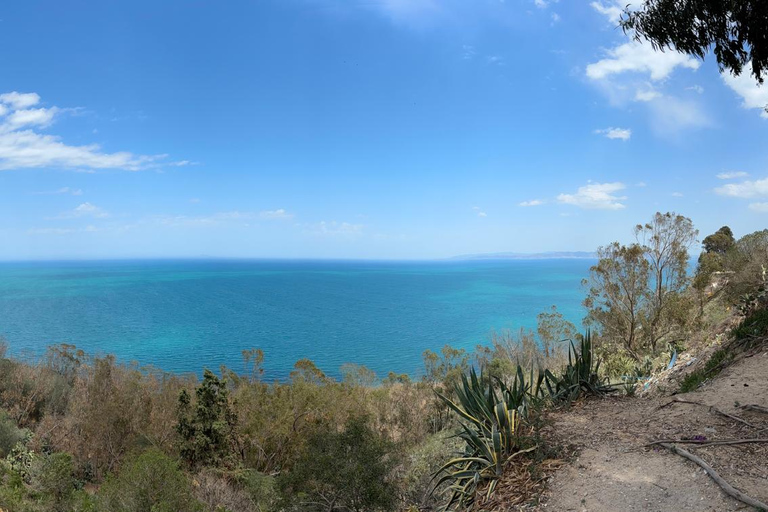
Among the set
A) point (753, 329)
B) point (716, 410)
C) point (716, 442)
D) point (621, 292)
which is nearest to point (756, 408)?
point (716, 410)

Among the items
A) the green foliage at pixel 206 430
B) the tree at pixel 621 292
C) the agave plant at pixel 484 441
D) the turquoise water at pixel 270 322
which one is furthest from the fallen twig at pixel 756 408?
the turquoise water at pixel 270 322

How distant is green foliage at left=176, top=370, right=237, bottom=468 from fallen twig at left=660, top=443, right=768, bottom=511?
745 inches

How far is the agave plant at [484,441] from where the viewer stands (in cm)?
409

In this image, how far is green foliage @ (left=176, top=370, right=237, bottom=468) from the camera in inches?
758

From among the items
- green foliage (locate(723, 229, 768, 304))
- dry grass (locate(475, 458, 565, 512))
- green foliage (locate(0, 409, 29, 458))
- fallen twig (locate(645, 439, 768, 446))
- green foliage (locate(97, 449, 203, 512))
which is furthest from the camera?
green foliage (locate(0, 409, 29, 458))

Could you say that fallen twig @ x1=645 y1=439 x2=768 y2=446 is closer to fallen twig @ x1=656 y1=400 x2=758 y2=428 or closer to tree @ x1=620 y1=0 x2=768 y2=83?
fallen twig @ x1=656 y1=400 x2=758 y2=428

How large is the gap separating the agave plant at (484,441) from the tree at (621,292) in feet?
53.2

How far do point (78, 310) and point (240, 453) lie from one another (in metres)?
84.0

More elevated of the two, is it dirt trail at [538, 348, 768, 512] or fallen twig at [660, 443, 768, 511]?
fallen twig at [660, 443, 768, 511]

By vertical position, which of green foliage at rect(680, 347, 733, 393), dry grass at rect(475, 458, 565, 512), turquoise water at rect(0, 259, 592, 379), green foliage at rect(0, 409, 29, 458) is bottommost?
turquoise water at rect(0, 259, 592, 379)

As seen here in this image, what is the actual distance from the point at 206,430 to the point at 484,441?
1810cm

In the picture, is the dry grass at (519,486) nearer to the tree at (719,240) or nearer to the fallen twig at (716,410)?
the fallen twig at (716,410)

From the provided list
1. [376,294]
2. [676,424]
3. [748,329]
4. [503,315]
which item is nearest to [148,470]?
[676,424]

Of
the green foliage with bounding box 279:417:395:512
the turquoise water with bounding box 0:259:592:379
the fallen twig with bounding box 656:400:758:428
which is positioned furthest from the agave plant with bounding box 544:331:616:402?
the turquoise water with bounding box 0:259:592:379
